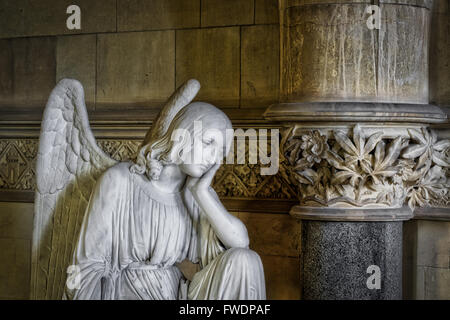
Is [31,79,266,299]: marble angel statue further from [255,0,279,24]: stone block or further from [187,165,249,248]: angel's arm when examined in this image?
[255,0,279,24]: stone block

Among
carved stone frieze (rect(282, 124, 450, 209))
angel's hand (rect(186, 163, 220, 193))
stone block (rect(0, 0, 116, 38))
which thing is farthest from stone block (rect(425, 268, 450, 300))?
stone block (rect(0, 0, 116, 38))

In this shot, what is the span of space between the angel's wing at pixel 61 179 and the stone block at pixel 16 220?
6.06 ft

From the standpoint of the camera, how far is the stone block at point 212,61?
540 cm

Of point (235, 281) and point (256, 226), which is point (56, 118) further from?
point (256, 226)

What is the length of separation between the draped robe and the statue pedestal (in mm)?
821

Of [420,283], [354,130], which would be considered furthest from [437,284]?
[354,130]

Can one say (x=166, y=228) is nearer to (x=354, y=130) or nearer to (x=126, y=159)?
(x=354, y=130)

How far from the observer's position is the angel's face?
11.8 ft

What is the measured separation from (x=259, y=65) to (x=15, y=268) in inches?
89.6

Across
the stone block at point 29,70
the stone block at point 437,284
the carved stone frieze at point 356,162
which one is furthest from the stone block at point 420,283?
the stone block at point 29,70

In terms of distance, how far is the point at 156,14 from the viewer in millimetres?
5648
